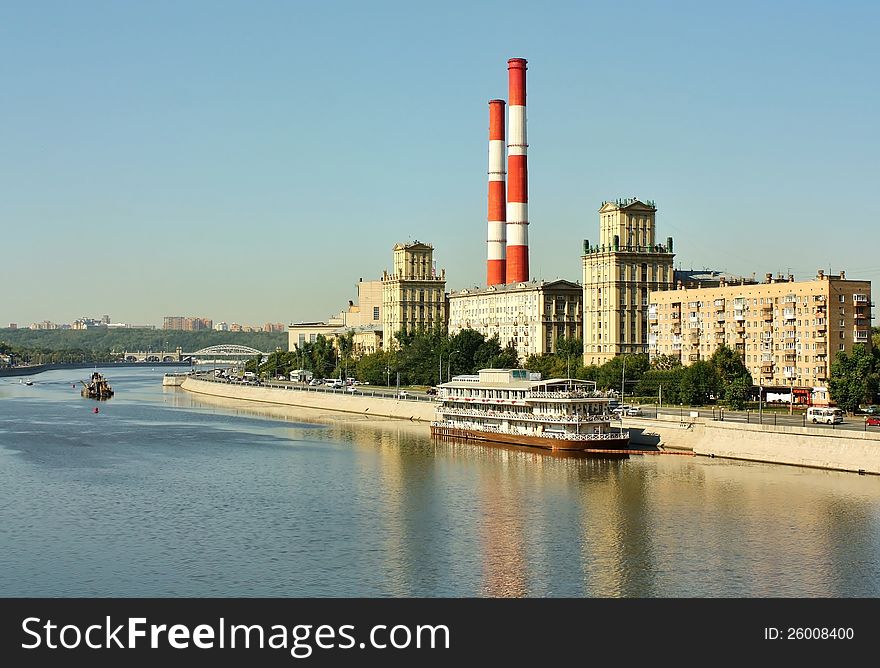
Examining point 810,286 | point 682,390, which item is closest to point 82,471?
point 682,390

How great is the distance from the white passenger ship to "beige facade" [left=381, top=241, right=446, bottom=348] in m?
80.5

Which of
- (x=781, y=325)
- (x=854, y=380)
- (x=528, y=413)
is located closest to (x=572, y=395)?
(x=528, y=413)

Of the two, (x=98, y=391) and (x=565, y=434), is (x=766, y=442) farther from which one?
(x=98, y=391)

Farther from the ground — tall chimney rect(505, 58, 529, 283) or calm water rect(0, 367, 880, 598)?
tall chimney rect(505, 58, 529, 283)

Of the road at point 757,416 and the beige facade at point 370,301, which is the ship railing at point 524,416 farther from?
the beige facade at point 370,301

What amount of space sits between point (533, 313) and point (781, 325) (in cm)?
→ 4051

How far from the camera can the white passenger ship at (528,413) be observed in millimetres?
71188

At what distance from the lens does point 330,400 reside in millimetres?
120500

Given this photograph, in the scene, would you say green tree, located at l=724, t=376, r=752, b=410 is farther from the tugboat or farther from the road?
the tugboat

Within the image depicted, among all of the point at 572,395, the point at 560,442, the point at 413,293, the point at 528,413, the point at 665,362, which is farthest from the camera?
the point at 413,293

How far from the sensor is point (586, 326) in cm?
11769

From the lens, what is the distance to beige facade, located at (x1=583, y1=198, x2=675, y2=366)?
113625 mm

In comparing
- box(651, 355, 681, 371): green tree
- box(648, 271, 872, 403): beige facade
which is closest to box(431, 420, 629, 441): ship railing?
box(648, 271, 872, 403): beige facade
